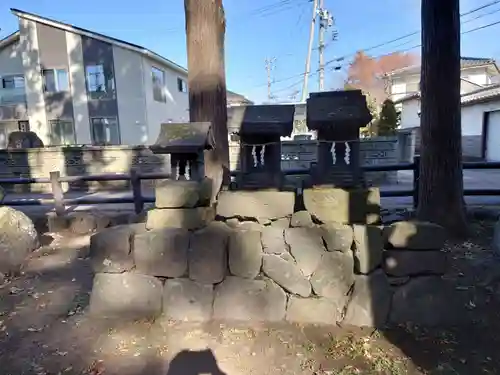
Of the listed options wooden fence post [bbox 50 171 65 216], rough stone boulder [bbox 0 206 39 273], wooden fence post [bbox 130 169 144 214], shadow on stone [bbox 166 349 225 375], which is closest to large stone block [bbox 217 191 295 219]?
shadow on stone [bbox 166 349 225 375]

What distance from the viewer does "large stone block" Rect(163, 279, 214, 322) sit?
277 centimetres

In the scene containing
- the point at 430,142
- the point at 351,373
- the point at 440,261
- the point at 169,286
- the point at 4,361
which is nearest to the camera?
the point at 351,373

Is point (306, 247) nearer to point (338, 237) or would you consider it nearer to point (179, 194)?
point (338, 237)

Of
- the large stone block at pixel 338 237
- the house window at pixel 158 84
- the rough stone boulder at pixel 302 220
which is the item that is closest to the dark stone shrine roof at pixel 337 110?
the rough stone boulder at pixel 302 220

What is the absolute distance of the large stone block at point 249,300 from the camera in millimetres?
2705

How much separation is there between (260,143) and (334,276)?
45.2 inches

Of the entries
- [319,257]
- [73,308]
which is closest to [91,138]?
[73,308]

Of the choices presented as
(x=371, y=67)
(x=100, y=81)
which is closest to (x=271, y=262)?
(x=100, y=81)

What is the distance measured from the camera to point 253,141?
9.77 ft

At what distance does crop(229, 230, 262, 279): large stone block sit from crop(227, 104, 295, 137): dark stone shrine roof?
31.0 inches

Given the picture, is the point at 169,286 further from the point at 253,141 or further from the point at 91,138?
the point at 91,138

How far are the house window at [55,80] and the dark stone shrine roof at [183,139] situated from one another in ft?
52.1

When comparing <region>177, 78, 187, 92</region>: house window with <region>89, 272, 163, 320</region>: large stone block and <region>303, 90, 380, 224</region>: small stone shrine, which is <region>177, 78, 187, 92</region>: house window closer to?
<region>303, 90, 380, 224</region>: small stone shrine

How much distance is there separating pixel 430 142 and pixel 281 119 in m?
1.77
